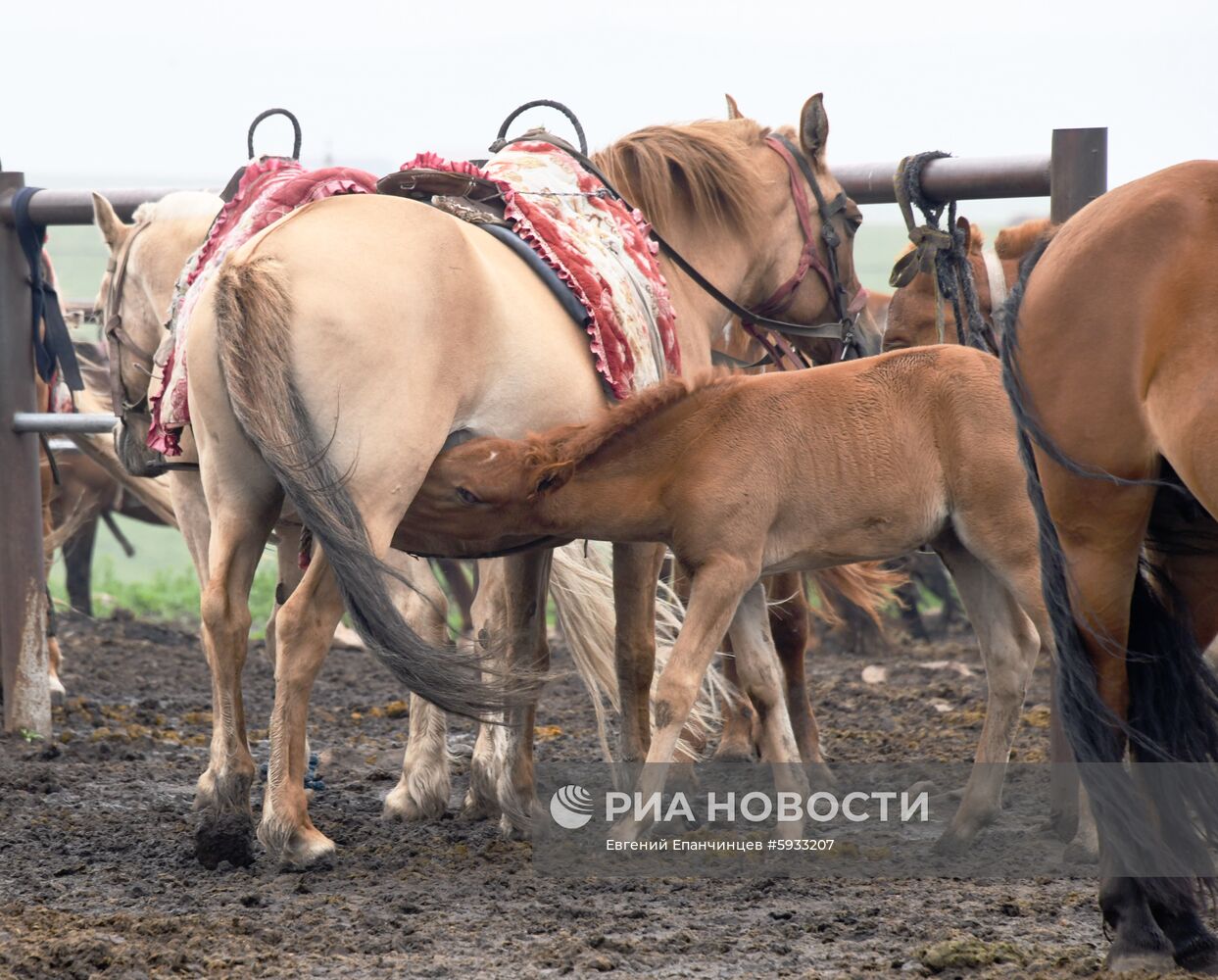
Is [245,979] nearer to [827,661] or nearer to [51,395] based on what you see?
[51,395]

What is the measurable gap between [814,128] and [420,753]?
2.44m

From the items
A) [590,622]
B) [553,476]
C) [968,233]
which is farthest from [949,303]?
[553,476]

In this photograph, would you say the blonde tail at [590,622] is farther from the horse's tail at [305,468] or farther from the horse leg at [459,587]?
the horse leg at [459,587]

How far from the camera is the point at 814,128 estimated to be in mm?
4879

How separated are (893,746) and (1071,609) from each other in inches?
111

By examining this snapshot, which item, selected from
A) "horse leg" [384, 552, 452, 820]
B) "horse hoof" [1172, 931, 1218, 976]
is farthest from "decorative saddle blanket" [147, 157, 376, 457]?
"horse hoof" [1172, 931, 1218, 976]

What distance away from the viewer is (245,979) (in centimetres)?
277

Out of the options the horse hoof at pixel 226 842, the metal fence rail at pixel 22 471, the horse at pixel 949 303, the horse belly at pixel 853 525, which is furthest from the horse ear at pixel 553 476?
the metal fence rail at pixel 22 471

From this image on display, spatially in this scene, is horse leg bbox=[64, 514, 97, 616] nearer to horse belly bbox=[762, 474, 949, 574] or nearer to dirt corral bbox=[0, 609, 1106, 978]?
dirt corral bbox=[0, 609, 1106, 978]

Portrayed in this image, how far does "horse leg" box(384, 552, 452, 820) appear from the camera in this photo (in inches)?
169

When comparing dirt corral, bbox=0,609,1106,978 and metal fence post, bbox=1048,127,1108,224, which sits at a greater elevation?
metal fence post, bbox=1048,127,1108,224

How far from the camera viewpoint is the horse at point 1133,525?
2521mm

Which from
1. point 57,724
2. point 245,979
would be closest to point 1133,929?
point 245,979

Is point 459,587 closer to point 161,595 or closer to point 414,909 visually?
point 161,595
